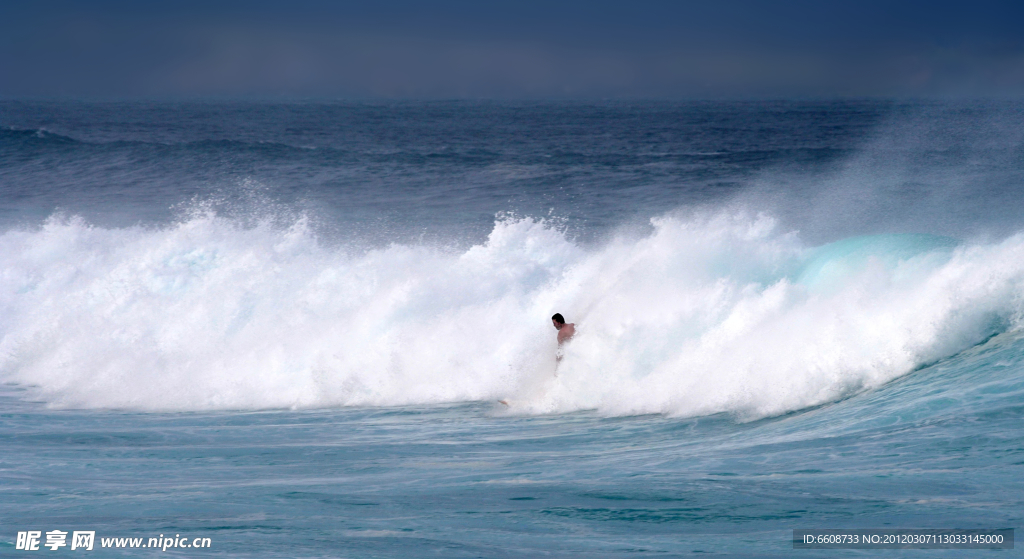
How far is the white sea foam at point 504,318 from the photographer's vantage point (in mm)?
8617

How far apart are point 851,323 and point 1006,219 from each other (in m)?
11.8

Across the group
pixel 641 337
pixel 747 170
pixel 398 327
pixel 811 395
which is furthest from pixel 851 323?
pixel 747 170

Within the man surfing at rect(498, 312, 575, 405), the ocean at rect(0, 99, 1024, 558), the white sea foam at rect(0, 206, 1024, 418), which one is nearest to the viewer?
the ocean at rect(0, 99, 1024, 558)

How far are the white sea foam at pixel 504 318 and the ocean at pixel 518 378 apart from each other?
1.7 inches

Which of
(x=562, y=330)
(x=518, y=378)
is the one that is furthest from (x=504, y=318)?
(x=562, y=330)

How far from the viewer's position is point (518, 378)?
1082 cm

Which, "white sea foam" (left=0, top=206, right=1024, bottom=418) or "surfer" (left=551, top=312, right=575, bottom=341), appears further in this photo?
"surfer" (left=551, top=312, right=575, bottom=341)

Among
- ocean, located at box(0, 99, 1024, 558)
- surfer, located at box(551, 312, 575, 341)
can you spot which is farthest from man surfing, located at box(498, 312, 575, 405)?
ocean, located at box(0, 99, 1024, 558)

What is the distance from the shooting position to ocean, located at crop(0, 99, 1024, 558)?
5.41 m

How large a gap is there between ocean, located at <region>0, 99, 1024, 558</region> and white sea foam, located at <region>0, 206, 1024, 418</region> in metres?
0.04

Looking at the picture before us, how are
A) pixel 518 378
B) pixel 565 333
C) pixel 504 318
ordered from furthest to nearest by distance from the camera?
pixel 504 318, pixel 518 378, pixel 565 333

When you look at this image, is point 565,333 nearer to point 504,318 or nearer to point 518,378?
point 518,378

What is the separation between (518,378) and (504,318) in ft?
5.86

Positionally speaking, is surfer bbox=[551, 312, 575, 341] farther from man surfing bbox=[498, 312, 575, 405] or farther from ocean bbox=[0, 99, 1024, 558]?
ocean bbox=[0, 99, 1024, 558]
